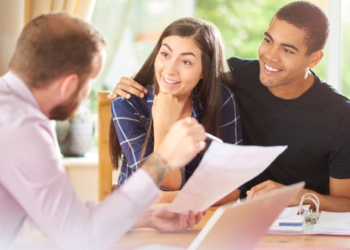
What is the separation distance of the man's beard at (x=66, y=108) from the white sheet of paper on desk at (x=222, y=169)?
0.28 m

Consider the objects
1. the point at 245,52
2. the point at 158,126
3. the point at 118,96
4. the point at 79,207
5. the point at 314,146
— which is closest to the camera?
the point at 79,207

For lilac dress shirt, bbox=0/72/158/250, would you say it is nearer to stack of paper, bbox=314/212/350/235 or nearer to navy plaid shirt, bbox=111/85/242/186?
stack of paper, bbox=314/212/350/235

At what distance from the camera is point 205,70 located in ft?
6.49

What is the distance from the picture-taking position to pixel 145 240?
57.4 inches

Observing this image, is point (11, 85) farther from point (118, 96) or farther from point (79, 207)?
point (118, 96)

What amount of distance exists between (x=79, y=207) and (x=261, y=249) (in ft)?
1.79

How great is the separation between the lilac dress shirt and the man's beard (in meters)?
0.07

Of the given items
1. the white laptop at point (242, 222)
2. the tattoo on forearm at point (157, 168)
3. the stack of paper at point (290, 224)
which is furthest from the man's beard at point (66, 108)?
the stack of paper at point (290, 224)

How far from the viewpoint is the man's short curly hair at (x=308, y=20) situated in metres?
2.14

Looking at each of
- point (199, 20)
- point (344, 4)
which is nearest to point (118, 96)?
point (199, 20)

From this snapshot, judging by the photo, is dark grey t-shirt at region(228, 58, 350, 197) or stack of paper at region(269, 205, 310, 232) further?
dark grey t-shirt at region(228, 58, 350, 197)

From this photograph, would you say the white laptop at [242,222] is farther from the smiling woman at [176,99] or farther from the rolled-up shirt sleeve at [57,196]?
the smiling woman at [176,99]

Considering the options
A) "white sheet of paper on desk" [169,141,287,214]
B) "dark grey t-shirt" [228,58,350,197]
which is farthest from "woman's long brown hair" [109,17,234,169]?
"white sheet of paper on desk" [169,141,287,214]

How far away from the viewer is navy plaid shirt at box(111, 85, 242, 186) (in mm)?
1916
